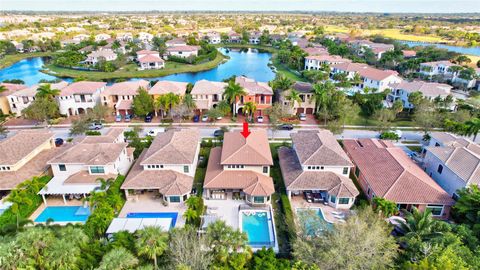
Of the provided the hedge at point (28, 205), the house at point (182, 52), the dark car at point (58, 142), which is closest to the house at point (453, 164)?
the hedge at point (28, 205)

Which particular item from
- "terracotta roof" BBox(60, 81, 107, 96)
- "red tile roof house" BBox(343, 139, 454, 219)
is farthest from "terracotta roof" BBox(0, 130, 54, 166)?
"red tile roof house" BBox(343, 139, 454, 219)

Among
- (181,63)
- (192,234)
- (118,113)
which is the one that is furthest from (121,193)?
(181,63)

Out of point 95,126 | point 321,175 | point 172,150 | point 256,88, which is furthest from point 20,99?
point 321,175

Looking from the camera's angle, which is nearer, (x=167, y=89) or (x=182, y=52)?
(x=167, y=89)

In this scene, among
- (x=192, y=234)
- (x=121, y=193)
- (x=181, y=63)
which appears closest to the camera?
(x=192, y=234)

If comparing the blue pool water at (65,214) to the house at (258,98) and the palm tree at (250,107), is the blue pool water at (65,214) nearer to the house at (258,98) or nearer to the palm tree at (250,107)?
the palm tree at (250,107)

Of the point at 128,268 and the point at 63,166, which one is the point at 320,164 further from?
the point at 63,166

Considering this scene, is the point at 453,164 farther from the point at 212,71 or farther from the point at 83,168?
the point at 212,71
